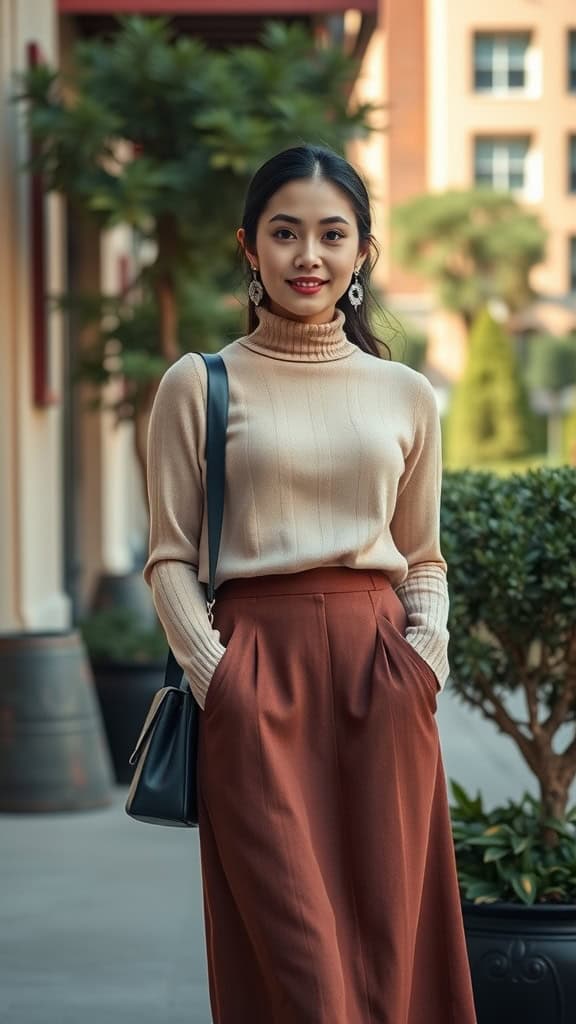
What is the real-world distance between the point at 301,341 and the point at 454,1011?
137cm

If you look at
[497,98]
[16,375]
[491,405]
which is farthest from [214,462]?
[497,98]

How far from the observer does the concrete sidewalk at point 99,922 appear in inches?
203

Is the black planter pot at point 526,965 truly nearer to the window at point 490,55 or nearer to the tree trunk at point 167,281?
the tree trunk at point 167,281

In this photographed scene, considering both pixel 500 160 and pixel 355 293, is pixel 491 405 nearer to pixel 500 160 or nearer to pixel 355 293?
pixel 500 160

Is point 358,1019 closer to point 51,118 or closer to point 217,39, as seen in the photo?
point 51,118

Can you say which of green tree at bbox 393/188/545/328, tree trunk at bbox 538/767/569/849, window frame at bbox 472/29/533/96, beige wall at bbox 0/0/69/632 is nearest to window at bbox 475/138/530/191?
green tree at bbox 393/188/545/328

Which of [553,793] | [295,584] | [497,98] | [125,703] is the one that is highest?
[497,98]

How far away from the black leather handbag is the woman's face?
201 mm

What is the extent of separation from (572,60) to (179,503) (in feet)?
243

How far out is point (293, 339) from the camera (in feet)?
11.8

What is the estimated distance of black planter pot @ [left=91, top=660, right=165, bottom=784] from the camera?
9.07 metres

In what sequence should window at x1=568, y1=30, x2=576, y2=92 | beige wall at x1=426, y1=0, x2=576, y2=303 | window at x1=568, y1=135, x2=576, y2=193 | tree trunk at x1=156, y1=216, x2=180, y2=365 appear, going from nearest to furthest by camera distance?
tree trunk at x1=156, y1=216, x2=180, y2=365 < beige wall at x1=426, y1=0, x2=576, y2=303 < window at x1=568, y1=30, x2=576, y2=92 < window at x1=568, y1=135, x2=576, y2=193

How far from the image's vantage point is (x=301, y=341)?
359cm

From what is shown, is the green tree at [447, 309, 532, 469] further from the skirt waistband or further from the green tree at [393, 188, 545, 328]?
the skirt waistband
